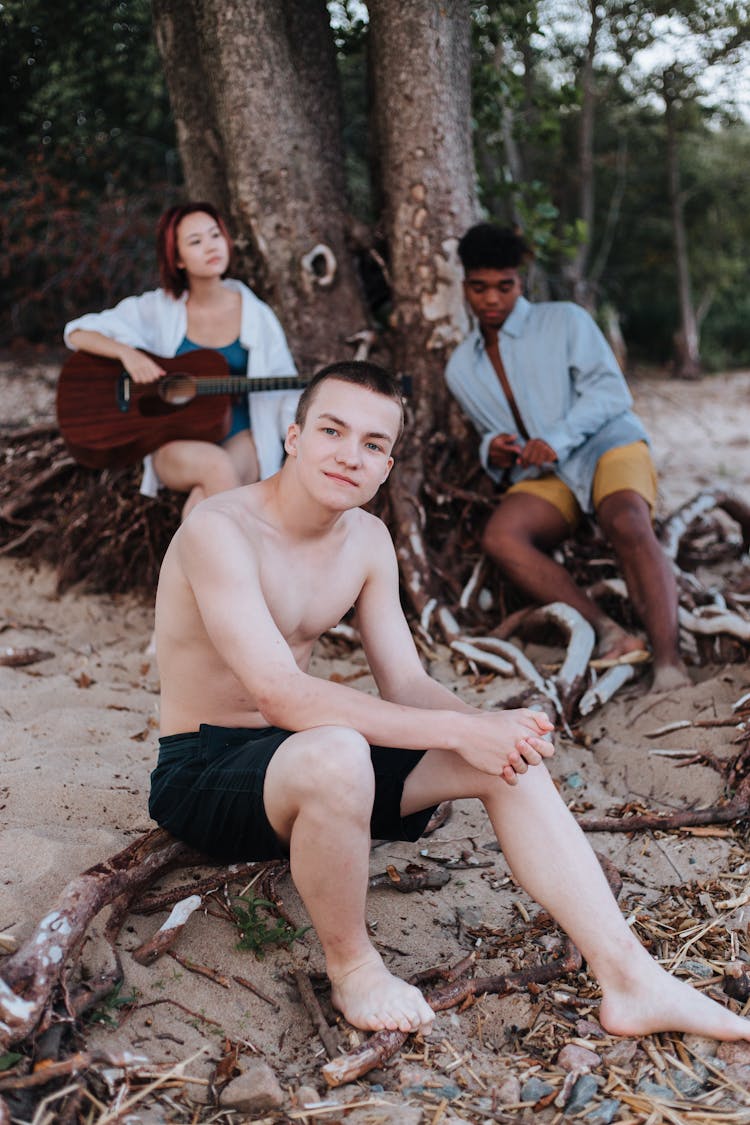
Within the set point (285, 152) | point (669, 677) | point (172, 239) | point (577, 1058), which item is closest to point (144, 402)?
point (172, 239)

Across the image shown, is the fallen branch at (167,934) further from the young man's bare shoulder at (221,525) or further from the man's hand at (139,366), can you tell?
the man's hand at (139,366)

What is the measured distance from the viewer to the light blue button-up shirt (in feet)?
14.4

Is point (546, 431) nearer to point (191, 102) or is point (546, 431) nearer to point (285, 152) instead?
point (285, 152)

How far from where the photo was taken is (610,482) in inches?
168

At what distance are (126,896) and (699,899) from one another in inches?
59.5

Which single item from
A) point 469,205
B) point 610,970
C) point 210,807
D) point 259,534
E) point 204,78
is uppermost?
point 204,78

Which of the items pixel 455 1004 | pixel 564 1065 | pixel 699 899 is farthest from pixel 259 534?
pixel 699 899

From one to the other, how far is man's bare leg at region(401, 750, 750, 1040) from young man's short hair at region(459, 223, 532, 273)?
2.80 m

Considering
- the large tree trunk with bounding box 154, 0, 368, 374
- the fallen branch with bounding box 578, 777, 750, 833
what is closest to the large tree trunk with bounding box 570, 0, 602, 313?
the large tree trunk with bounding box 154, 0, 368, 374

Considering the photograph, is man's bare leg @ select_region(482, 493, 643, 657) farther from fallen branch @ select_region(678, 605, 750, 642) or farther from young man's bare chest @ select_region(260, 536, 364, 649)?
young man's bare chest @ select_region(260, 536, 364, 649)

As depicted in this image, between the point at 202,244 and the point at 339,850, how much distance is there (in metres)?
3.10

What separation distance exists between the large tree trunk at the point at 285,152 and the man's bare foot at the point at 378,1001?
334 cm

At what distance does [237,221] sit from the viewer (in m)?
5.04

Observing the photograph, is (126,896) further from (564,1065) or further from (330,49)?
(330,49)
